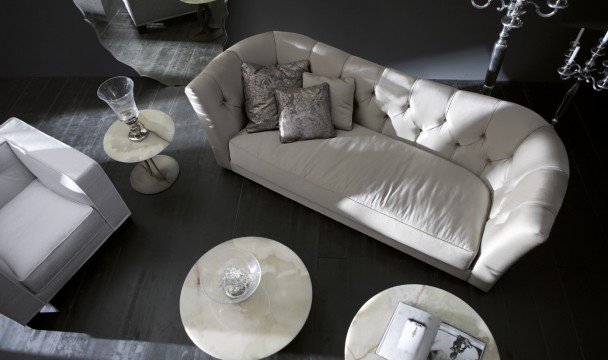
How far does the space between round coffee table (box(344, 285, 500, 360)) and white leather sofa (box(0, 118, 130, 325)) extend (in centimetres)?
152

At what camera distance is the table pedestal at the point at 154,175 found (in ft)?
9.12

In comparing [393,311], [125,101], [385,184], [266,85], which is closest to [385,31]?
[266,85]

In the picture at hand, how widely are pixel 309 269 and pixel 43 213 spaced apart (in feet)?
4.87

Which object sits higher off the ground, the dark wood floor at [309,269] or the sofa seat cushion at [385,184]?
the sofa seat cushion at [385,184]

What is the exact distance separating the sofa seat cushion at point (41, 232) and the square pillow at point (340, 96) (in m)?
1.46

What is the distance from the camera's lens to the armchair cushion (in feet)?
7.34

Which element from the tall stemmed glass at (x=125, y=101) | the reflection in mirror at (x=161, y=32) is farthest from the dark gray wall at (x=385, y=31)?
the tall stemmed glass at (x=125, y=101)

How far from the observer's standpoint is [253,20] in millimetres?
3098

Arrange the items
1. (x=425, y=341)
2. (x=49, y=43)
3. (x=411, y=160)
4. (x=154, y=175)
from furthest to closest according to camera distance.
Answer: (x=49, y=43) < (x=154, y=175) < (x=411, y=160) < (x=425, y=341)

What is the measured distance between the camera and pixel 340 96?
2457 millimetres

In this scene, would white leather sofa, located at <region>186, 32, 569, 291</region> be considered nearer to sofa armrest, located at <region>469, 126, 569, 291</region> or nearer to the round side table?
sofa armrest, located at <region>469, 126, 569, 291</region>

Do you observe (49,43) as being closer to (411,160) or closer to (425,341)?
(411,160)

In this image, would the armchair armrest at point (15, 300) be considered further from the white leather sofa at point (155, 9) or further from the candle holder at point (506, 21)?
the candle holder at point (506, 21)

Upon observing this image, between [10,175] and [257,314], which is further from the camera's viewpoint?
[10,175]
